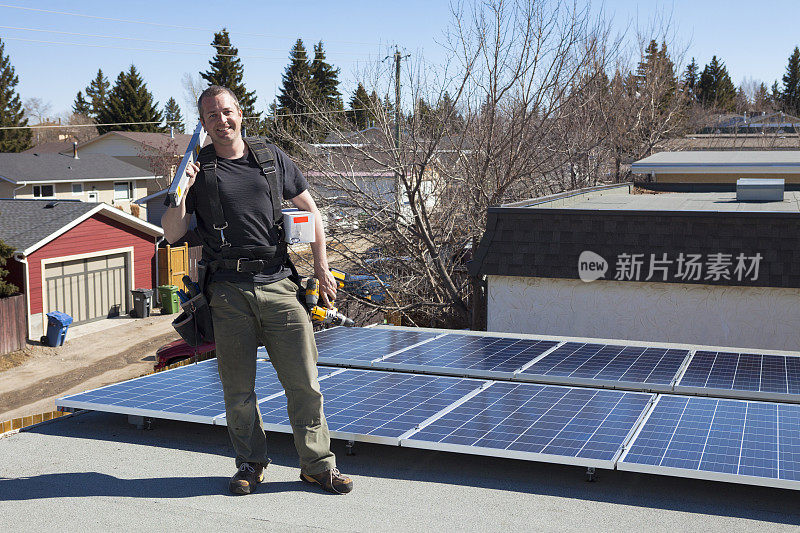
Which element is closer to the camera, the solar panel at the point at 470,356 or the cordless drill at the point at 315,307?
the cordless drill at the point at 315,307

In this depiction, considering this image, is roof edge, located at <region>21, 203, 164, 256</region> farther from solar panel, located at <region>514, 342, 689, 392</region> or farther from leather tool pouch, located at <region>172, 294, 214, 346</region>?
leather tool pouch, located at <region>172, 294, 214, 346</region>

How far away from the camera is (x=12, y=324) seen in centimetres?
2552

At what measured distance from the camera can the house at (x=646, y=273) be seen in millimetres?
10320

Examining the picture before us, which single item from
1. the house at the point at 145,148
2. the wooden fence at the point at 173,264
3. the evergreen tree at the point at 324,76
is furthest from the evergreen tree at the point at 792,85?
the wooden fence at the point at 173,264

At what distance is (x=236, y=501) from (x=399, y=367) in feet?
10.1

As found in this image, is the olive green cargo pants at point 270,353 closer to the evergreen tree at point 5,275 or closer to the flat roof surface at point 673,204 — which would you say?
the flat roof surface at point 673,204

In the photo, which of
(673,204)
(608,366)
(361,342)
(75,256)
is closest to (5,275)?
(75,256)

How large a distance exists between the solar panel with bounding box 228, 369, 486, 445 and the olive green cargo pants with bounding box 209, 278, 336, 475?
58 cm

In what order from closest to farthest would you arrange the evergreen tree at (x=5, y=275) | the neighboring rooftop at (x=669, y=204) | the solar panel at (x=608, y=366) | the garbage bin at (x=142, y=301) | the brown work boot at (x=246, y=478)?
the brown work boot at (x=246, y=478) → the solar panel at (x=608, y=366) → the neighboring rooftop at (x=669, y=204) → the evergreen tree at (x=5, y=275) → the garbage bin at (x=142, y=301)

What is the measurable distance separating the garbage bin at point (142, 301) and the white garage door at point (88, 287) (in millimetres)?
734

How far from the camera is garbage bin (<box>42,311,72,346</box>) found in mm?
26453

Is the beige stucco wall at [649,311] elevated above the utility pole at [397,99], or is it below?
below

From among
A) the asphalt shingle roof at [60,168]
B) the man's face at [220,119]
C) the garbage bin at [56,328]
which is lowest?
the garbage bin at [56,328]

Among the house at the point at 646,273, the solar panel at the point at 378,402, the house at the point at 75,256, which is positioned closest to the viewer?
the solar panel at the point at 378,402
